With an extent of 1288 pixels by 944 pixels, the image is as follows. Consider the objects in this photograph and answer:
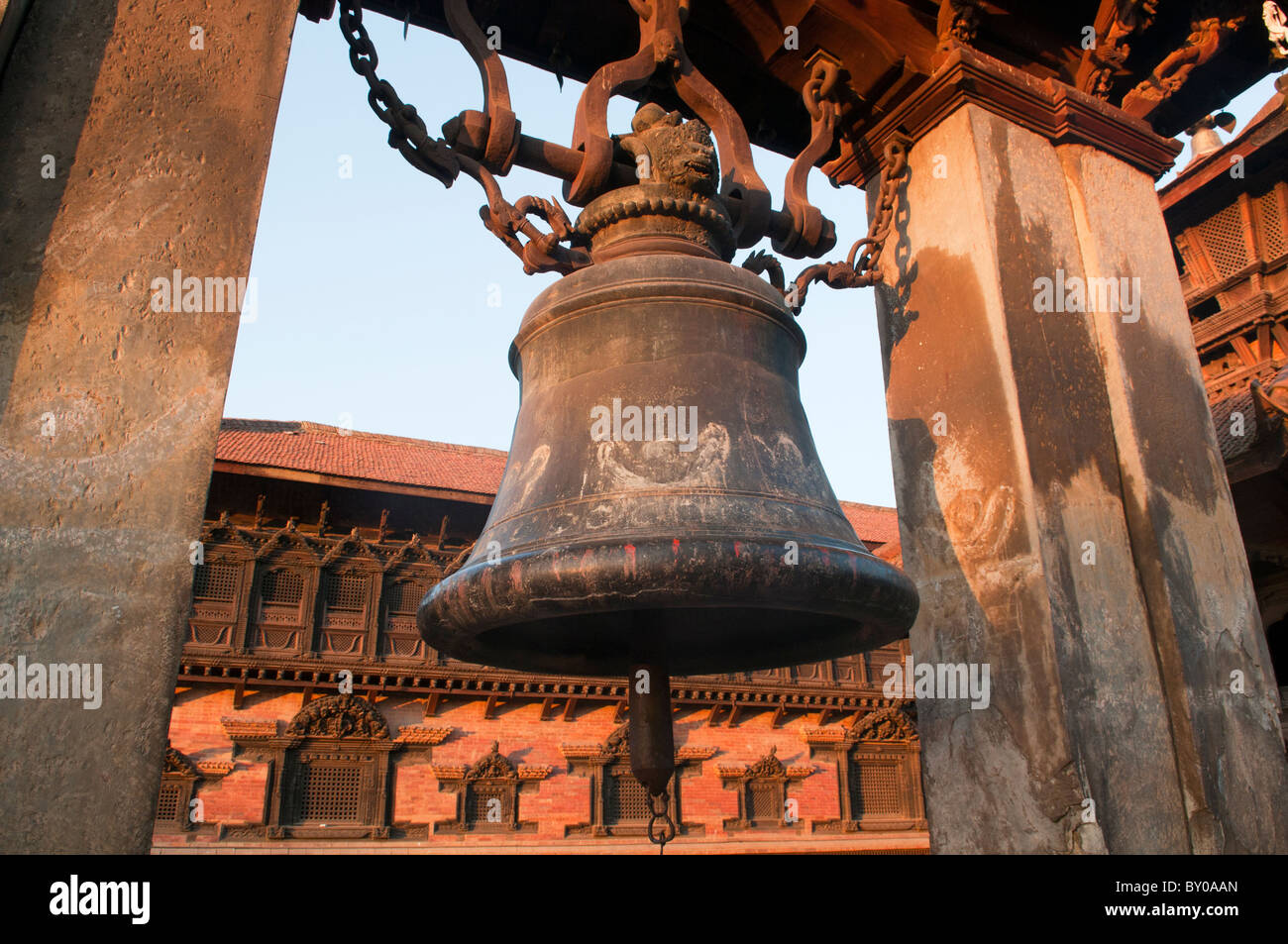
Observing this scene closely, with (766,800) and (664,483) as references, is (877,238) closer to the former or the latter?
(664,483)

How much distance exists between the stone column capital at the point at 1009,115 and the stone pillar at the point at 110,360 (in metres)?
2.25

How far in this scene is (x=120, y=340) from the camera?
169 cm

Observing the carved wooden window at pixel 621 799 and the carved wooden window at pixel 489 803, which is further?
the carved wooden window at pixel 621 799

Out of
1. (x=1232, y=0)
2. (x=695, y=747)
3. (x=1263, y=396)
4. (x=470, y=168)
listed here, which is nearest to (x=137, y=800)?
(x=470, y=168)

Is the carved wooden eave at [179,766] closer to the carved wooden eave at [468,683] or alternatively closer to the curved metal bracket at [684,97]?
the carved wooden eave at [468,683]

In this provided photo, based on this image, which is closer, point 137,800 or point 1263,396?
point 137,800

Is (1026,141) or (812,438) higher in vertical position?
(1026,141)

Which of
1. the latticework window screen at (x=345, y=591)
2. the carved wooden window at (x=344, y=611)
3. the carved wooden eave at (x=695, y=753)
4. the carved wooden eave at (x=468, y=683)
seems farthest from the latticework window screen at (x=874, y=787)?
the latticework window screen at (x=345, y=591)

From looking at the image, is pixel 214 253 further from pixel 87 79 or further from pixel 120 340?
pixel 87 79

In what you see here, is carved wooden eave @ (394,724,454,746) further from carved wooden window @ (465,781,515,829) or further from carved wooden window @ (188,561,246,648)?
carved wooden window @ (188,561,246,648)

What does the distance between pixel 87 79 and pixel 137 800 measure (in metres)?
1.41

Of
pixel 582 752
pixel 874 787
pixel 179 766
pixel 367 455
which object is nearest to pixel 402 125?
pixel 179 766

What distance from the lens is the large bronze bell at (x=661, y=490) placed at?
5.16 feet
